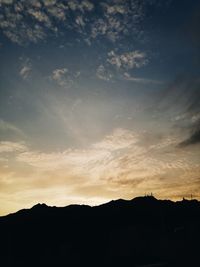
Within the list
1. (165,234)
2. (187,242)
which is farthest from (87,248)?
(187,242)

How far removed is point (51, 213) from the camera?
98.7 ft

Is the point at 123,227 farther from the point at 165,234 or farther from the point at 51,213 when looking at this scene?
the point at 51,213

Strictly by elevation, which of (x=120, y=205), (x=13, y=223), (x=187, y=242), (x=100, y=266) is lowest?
(x=100, y=266)

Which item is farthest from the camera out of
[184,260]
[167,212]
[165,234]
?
[167,212]

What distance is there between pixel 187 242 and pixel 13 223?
673 inches

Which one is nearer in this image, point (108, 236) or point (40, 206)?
point (108, 236)

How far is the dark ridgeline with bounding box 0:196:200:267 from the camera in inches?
1041

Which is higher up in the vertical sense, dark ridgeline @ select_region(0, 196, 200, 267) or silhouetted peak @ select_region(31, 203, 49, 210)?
silhouetted peak @ select_region(31, 203, 49, 210)

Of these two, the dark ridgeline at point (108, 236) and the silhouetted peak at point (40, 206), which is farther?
the silhouetted peak at point (40, 206)

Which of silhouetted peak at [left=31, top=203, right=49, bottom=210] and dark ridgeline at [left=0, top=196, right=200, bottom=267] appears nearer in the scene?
dark ridgeline at [left=0, top=196, right=200, bottom=267]

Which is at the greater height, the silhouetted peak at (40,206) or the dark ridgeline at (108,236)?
the silhouetted peak at (40,206)

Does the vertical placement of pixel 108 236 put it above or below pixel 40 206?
below

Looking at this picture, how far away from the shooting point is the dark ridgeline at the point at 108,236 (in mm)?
26453

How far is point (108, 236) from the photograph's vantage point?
91.1 feet
